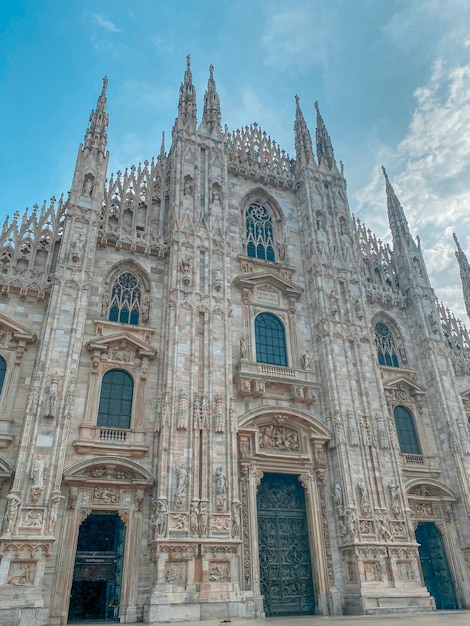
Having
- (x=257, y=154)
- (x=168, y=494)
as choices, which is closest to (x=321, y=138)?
(x=257, y=154)

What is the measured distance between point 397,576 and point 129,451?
10.1m

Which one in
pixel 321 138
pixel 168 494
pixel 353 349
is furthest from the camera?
pixel 321 138

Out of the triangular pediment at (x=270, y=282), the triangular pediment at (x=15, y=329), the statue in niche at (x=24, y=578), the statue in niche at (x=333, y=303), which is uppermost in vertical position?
the triangular pediment at (x=270, y=282)

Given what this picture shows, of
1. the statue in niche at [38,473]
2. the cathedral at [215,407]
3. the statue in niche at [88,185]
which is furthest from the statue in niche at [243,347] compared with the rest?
the statue in niche at [88,185]

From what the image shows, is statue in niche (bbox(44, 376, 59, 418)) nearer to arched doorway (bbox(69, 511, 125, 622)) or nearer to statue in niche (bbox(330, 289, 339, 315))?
arched doorway (bbox(69, 511, 125, 622))

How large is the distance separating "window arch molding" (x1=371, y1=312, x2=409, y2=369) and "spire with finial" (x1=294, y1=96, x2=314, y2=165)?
927cm

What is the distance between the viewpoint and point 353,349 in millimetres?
20844

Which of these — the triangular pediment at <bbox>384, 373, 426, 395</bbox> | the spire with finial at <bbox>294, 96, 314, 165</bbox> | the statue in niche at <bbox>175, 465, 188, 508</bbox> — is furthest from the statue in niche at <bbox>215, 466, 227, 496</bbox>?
the spire with finial at <bbox>294, 96, 314, 165</bbox>

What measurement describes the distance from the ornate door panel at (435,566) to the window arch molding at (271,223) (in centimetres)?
1325

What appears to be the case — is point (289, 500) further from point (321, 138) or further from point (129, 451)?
point (321, 138)

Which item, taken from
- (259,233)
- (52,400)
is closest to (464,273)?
(259,233)

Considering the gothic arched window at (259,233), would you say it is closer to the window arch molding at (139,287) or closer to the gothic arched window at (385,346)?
the window arch molding at (139,287)

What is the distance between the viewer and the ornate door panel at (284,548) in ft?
53.1

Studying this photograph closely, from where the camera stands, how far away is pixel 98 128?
21.3 meters
